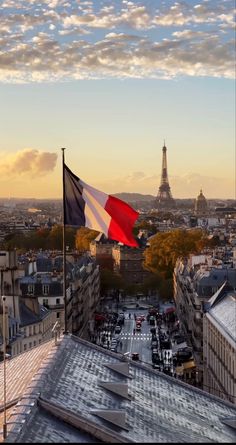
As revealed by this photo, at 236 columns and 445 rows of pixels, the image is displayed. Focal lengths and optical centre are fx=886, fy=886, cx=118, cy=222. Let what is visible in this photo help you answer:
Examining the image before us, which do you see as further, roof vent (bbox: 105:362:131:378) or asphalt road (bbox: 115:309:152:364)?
asphalt road (bbox: 115:309:152:364)

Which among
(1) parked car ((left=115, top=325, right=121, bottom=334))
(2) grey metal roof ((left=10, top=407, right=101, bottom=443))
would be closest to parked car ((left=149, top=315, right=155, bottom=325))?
(1) parked car ((left=115, top=325, right=121, bottom=334))

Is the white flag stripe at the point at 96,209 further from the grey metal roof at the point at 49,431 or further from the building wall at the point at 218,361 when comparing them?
the building wall at the point at 218,361

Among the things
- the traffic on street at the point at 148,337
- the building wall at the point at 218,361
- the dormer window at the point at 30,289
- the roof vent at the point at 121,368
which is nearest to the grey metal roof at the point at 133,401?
the roof vent at the point at 121,368

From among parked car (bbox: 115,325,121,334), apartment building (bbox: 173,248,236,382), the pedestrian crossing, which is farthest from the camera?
parked car (bbox: 115,325,121,334)

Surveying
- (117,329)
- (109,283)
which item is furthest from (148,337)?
(109,283)

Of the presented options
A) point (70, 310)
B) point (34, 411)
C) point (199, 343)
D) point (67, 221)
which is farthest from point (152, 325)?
point (34, 411)

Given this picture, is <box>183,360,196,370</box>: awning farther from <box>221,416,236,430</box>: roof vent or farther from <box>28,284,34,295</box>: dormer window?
<box>221,416,236,430</box>: roof vent
